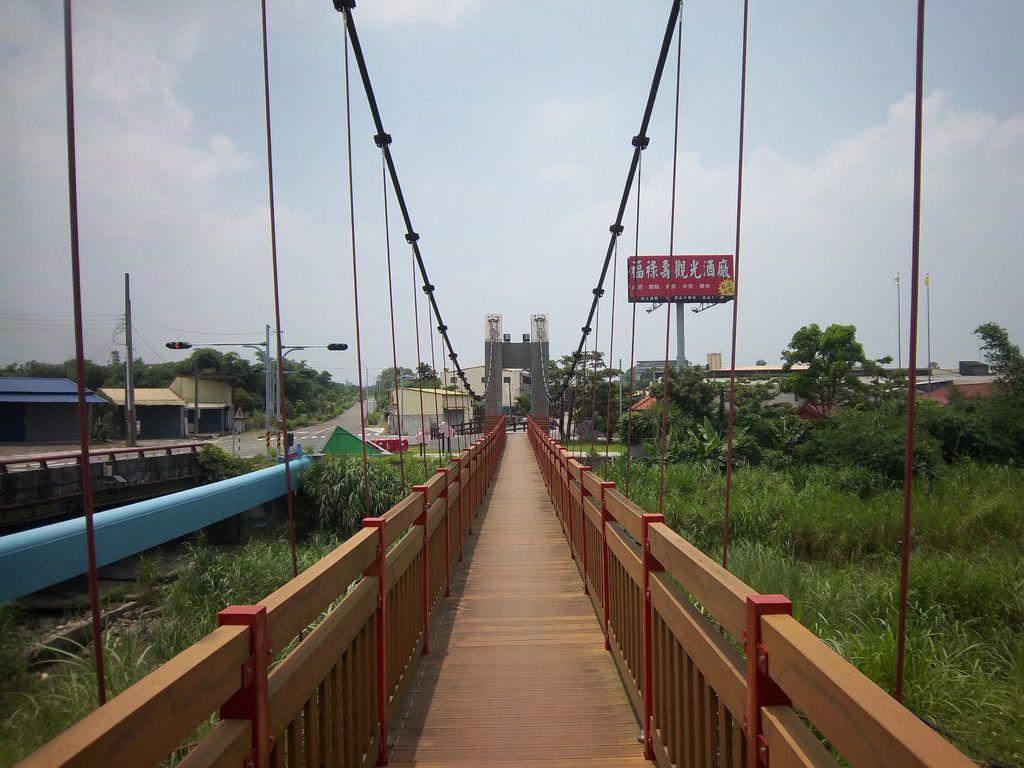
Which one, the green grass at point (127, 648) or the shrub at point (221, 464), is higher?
the green grass at point (127, 648)

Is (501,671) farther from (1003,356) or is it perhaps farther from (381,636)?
(1003,356)

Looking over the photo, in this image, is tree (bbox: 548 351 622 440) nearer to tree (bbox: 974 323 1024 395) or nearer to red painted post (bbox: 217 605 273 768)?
tree (bbox: 974 323 1024 395)

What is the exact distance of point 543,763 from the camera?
243 cm

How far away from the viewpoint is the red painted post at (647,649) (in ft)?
8.00

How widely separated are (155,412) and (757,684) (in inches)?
1078

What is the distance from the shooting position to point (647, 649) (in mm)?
2482

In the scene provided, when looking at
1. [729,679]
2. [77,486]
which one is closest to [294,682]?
[729,679]

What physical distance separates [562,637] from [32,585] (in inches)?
223

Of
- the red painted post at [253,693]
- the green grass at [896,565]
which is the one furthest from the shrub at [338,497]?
the red painted post at [253,693]

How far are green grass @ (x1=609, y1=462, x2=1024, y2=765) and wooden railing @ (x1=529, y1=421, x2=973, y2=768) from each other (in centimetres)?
168

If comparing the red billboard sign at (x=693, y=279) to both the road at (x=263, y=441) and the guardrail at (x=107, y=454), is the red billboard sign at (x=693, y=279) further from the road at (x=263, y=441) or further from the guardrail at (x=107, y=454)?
the guardrail at (x=107, y=454)

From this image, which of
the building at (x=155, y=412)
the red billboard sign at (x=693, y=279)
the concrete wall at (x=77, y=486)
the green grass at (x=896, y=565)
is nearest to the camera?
the green grass at (x=896, y=565)

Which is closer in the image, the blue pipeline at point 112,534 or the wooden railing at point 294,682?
the wooden railing at point 294,682

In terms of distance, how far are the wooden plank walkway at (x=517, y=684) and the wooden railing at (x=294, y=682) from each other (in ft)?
0.66
